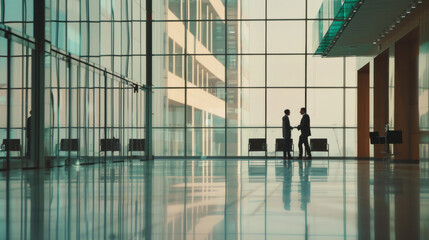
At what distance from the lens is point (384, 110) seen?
28.0 metres

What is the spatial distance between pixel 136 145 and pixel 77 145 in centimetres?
680

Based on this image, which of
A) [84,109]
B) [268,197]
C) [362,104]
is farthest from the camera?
[362,104]

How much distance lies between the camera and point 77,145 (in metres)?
20.3

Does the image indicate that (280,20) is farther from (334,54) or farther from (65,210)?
(65,210)

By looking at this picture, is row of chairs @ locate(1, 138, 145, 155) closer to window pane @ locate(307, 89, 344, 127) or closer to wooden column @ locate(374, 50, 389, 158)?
Answer: window pane @ locate(307, 89, 344, 127)

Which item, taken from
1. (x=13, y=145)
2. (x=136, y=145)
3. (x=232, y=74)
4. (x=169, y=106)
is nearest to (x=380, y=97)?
(x=232, y=74)

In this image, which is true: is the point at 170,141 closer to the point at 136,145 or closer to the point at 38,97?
the point at 136,145

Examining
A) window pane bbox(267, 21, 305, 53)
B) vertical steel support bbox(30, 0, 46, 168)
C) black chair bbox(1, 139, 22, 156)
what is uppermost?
window pane bbox(267, 21, 305, 53)

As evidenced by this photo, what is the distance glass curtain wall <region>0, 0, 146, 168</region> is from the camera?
16.0m

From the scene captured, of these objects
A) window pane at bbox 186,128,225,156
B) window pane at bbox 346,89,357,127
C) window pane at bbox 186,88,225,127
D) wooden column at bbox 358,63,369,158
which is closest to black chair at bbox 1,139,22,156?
window pane at bbox 186,128,225,156

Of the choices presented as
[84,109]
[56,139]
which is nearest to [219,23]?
[84,109]

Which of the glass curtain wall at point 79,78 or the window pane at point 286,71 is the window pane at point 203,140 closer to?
the window pane at point 286,71

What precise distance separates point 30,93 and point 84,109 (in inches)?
194

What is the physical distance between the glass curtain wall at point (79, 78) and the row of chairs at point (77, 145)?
36 millimetres
